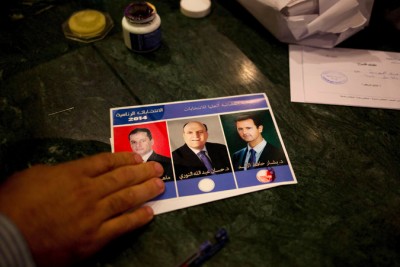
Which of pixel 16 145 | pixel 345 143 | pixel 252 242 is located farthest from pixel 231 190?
Result: pixel 16 145

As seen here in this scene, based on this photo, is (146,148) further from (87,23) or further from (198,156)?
(87,23)

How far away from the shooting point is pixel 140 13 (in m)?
0.70

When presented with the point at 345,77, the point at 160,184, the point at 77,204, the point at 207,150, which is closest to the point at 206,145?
the point at 207,150

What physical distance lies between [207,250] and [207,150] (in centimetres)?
18

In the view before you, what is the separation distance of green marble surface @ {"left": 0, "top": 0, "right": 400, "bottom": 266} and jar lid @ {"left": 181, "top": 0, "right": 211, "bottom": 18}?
0.7 inches

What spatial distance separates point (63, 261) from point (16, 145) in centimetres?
25

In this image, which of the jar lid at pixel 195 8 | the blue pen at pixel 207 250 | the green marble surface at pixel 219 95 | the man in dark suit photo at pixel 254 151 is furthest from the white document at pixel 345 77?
the blue pen at pixel 207 250

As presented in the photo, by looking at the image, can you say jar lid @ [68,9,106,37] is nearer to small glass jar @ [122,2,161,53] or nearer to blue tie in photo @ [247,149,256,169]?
small glass jar @ [122,2,161,53]

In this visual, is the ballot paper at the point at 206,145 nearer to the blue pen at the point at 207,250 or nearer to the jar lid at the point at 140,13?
the blue pen at the point at 207,250

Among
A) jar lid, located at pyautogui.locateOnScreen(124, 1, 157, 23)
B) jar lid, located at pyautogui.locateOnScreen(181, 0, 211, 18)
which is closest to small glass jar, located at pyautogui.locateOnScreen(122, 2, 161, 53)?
jar lid, located at pyautogui.locateOnScreen(124, 1, 157, 23)

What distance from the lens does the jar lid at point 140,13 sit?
676mm

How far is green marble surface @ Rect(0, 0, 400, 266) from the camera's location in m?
0.51

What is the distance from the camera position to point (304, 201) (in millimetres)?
559

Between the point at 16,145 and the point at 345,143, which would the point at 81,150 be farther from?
the point at 345,143
